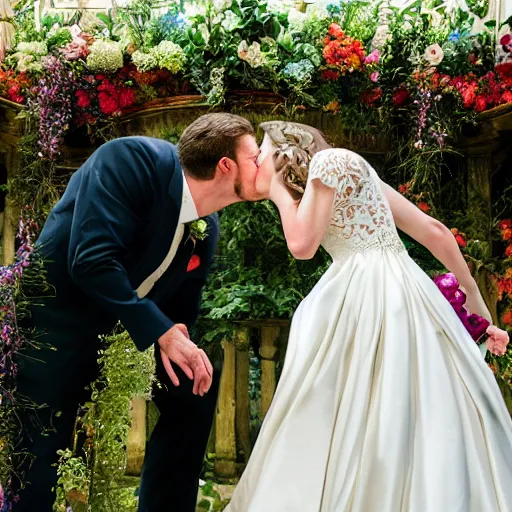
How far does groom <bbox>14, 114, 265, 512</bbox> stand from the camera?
2.53 meters

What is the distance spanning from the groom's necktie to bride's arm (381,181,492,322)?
75 centimetres

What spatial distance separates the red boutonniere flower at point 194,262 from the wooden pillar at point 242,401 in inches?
22.1

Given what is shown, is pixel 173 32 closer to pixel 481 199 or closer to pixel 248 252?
pixel 248 252

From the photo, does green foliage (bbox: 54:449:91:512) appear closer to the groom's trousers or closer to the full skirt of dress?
the groom's trousers

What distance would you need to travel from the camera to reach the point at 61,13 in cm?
364

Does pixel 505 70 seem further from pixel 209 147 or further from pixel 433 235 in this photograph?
pixel 209 147

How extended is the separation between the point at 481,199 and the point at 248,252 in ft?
3.75

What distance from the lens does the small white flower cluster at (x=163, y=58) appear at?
3.27 metres

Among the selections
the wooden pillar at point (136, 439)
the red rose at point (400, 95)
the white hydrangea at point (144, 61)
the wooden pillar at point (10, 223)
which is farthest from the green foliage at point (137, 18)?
the wooden pillar at point (136, 439)

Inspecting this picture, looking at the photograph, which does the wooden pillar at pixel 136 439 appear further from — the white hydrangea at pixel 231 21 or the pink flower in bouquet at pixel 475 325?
the white hydrangea at pixel 231 21

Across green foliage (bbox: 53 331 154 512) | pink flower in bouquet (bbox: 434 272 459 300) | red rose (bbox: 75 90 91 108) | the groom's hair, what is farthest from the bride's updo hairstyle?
red rose (bbox: 75 90 91 108)

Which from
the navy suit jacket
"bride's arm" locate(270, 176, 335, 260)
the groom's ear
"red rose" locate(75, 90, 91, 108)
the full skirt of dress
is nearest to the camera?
the full skirt of dress

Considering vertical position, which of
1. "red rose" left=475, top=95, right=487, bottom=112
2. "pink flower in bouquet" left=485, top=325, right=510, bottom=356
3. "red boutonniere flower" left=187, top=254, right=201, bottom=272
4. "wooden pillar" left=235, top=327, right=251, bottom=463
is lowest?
"wooden pillar" left=235, top=327, right=251, bottom=463

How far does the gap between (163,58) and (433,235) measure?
1.43 metres
